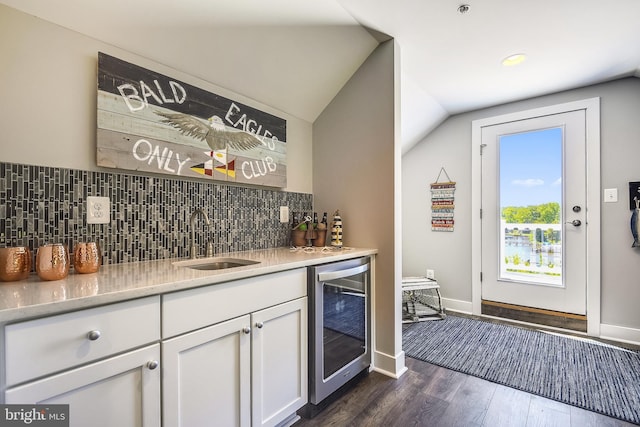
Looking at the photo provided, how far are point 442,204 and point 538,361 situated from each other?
5.70 ft

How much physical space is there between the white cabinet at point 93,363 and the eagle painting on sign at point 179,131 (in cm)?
82

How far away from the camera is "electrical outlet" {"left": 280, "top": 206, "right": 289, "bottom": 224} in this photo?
228 centimetres

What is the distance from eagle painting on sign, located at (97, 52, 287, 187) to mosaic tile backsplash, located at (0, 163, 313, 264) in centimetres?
9

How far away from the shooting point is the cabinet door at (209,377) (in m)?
1.04

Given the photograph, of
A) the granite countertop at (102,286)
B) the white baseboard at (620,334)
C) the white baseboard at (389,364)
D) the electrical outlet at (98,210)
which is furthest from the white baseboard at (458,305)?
the electrical outlet at (98,210)

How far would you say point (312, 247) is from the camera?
2.23 metres

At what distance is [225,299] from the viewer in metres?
1.21

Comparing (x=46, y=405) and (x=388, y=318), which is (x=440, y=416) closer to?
(x=388, y=318)

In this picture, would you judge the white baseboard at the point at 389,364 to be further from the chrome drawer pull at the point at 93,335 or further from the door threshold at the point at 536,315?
the chrome drawer pull at the point at 93,335

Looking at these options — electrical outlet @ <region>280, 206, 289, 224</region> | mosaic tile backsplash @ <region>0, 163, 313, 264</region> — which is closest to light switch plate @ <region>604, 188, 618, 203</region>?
electrical outlet @ <region>280, 206, 289, 224</region>

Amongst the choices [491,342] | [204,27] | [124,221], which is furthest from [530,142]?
[124,221]

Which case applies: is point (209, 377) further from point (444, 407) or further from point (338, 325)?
point (444, 407)

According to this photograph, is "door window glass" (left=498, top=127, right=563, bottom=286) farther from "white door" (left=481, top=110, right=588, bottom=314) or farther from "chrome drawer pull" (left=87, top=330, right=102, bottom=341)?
"chrome drawer pull" (left=87, top=330, right=102, bottom=341)

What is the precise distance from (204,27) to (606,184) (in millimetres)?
3395
